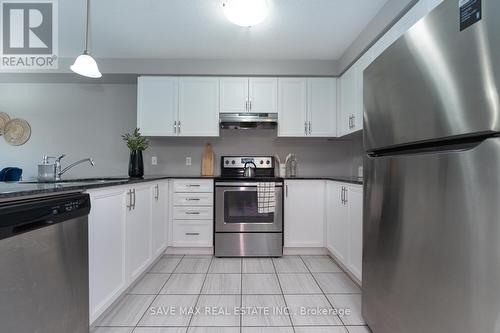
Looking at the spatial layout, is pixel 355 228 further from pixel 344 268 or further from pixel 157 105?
pixel 157 105

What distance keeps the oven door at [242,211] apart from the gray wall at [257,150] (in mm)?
717

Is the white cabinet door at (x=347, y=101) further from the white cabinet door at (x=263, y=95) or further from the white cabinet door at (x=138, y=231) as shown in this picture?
the white cabinet door at (x=138, y=231)

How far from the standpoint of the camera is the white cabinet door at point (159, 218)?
2379mm

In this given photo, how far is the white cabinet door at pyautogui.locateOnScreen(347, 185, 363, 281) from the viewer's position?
76.7 inches

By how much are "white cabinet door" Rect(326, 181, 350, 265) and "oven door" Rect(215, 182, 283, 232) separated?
54 cm

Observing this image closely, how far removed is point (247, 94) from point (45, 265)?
102 inches

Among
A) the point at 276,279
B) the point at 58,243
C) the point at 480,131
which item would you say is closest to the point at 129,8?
the point at 58,243

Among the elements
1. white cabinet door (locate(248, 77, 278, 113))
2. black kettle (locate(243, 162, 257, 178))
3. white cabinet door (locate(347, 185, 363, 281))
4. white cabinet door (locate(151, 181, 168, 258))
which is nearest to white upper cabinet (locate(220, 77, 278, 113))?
white cabinet door (locate(248, 77, 278, 113))

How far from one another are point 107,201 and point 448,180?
1.70 m

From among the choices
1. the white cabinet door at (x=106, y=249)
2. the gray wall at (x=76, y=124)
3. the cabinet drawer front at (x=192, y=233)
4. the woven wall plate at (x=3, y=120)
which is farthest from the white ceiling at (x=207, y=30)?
the cabinet drawer front at (x=192, y=233)

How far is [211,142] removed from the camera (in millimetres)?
3406

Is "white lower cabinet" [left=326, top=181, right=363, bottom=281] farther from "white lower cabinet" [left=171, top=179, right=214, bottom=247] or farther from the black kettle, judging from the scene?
"white lower cabinet" [left=171, top=179, right=214, bottom=247]

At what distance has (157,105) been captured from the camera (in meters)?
3.07

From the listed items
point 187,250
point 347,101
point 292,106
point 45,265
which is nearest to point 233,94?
point 292,106
